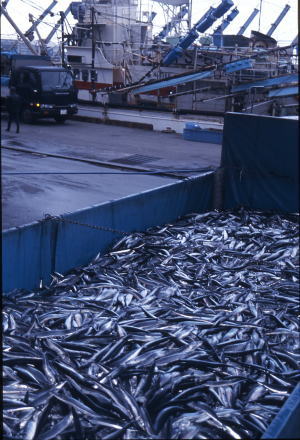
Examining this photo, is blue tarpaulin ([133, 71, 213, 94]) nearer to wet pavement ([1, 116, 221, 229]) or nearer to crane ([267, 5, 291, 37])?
wet pavement ([1, 116, 221, 229])

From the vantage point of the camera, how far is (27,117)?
23672 mm

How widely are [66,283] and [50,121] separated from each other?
19158mm

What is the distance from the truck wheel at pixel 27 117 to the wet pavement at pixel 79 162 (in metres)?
0.34

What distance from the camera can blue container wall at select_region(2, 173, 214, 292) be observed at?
22.7 ft

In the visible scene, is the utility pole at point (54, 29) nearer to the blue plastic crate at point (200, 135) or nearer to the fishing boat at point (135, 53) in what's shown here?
the fishing boat at point (135, 53)

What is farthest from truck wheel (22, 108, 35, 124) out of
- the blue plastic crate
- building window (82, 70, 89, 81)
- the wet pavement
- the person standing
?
building window (82, 70, 89, 81)

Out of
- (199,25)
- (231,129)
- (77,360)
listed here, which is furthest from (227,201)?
(199,25)

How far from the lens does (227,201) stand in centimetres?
1215

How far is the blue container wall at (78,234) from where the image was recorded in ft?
22.7

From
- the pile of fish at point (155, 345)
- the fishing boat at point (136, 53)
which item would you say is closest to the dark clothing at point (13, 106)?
the fishing boat at point (136, 53)

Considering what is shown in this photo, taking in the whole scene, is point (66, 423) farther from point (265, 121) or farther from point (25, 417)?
point (265, 121)

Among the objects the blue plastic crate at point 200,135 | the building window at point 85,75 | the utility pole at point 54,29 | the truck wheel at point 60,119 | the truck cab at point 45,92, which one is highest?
the utility pole at point 54,29

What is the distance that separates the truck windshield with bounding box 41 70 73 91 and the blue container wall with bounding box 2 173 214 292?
46.9 ft

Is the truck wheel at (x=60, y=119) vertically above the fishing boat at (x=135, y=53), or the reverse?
the fishing boat at (x=135, y=53)
